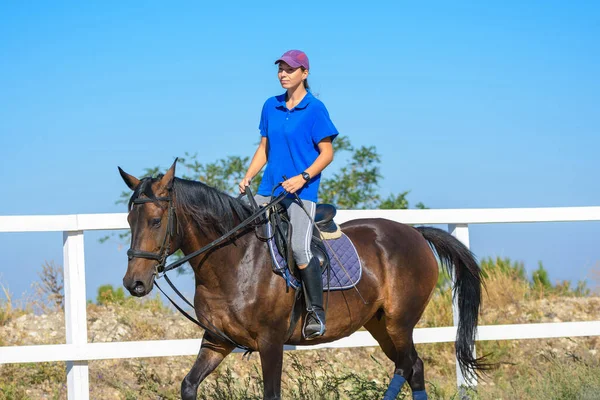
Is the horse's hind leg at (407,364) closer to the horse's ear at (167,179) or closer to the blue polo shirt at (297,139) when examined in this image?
the blue polo shirt at (297,139)

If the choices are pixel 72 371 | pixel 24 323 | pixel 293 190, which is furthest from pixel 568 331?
pixel 24 323

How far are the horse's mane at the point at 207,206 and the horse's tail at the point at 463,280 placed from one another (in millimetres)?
2042

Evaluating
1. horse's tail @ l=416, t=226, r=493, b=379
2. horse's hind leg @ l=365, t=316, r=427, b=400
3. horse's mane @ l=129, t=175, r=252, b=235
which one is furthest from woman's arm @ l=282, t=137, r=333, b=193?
A: horse's tail @ l=416, t=226, r=493, b=379

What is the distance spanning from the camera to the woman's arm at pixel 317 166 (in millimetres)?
5324

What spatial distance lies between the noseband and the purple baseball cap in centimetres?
134

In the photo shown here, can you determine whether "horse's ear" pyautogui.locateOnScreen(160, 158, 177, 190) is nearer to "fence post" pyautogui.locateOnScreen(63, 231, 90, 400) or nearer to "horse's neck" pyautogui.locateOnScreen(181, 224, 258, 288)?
"horse's neck" pyautogui.locateOnScreen(181, 224, 258, 288)

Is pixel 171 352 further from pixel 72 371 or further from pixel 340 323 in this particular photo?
pixel 340 323

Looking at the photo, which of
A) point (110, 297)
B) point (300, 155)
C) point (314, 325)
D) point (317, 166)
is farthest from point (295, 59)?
point (110, 297)

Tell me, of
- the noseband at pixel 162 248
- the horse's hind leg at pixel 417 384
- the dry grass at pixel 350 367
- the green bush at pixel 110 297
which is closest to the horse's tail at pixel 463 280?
the dry grass at pixel 350 367

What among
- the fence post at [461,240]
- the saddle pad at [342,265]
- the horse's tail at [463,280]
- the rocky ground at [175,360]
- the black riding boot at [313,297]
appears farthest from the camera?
the rocky ground at [175,360]

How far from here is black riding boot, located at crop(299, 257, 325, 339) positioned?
530cm

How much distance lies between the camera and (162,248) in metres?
4.82

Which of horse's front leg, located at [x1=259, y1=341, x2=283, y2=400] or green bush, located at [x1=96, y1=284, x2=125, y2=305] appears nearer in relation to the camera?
horse's front leg, located at [x1=259, y1=341, x2=283, y2=400]

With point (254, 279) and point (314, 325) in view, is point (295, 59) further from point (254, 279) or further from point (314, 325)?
point (314, 325)
